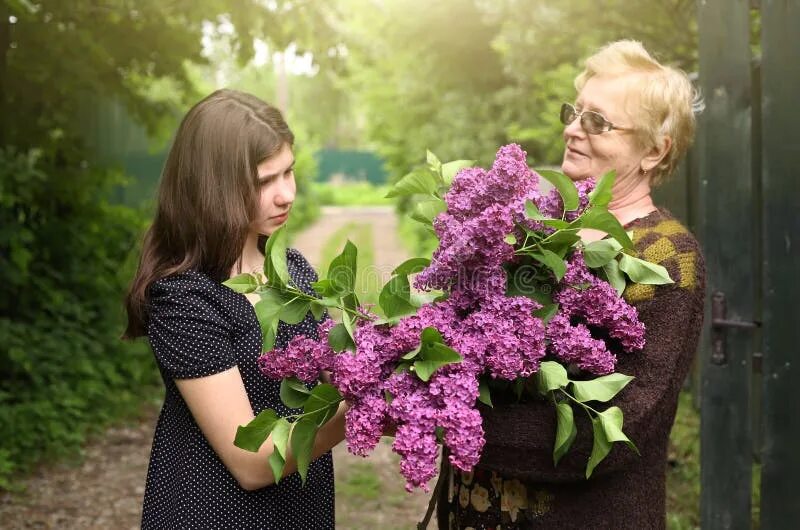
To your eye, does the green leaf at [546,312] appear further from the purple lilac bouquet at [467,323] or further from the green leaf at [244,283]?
the green leaf at [244,283]

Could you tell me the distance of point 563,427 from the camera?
1730 mm

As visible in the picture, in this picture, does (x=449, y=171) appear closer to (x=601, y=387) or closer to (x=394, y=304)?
(x=394, y=304)

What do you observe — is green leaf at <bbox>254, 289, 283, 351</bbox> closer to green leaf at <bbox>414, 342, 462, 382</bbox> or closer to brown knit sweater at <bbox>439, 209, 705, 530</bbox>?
green leaf at <bbox>414, 342, 462, 382</bbox>

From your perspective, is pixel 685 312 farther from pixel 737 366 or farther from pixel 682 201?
pixel 682 201

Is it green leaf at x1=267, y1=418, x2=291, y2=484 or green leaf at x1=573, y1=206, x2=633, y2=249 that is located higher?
green leaf at x1=573, y1=206, x2=633, y2=249

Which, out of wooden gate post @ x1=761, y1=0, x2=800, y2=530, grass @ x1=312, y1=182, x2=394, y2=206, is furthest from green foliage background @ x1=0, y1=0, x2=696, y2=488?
grass @ x1=312, y1=182, x2=394, y2=206

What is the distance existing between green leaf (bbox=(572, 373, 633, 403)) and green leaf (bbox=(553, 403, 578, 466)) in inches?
1.7

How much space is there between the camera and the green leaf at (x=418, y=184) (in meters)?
1.76

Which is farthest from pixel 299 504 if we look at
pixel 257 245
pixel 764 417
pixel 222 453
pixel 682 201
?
pixel 682 201

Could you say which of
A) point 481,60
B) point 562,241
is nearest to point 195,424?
point 562,241

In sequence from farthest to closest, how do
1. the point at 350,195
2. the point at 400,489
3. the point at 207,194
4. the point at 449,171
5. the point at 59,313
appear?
the point at 350,195 < the point at 59,313 < the point at 400,489 < the point at 207,194 < the point at 449,171

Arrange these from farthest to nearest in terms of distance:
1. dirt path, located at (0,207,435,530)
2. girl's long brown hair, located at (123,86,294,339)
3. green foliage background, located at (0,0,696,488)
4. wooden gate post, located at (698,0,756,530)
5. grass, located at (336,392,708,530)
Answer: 1. green foliage background, located at (0,0,696,488)
2. dirt path, located at (0,207,435,530)
3. grass, located at (336,392,708,530)
4. wooden gate post, located at (698,0,756,530)
5. girl's long brown hair, located at (123,86,294,339)

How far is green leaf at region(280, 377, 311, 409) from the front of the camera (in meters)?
1.77

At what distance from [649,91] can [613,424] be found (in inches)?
34.5
